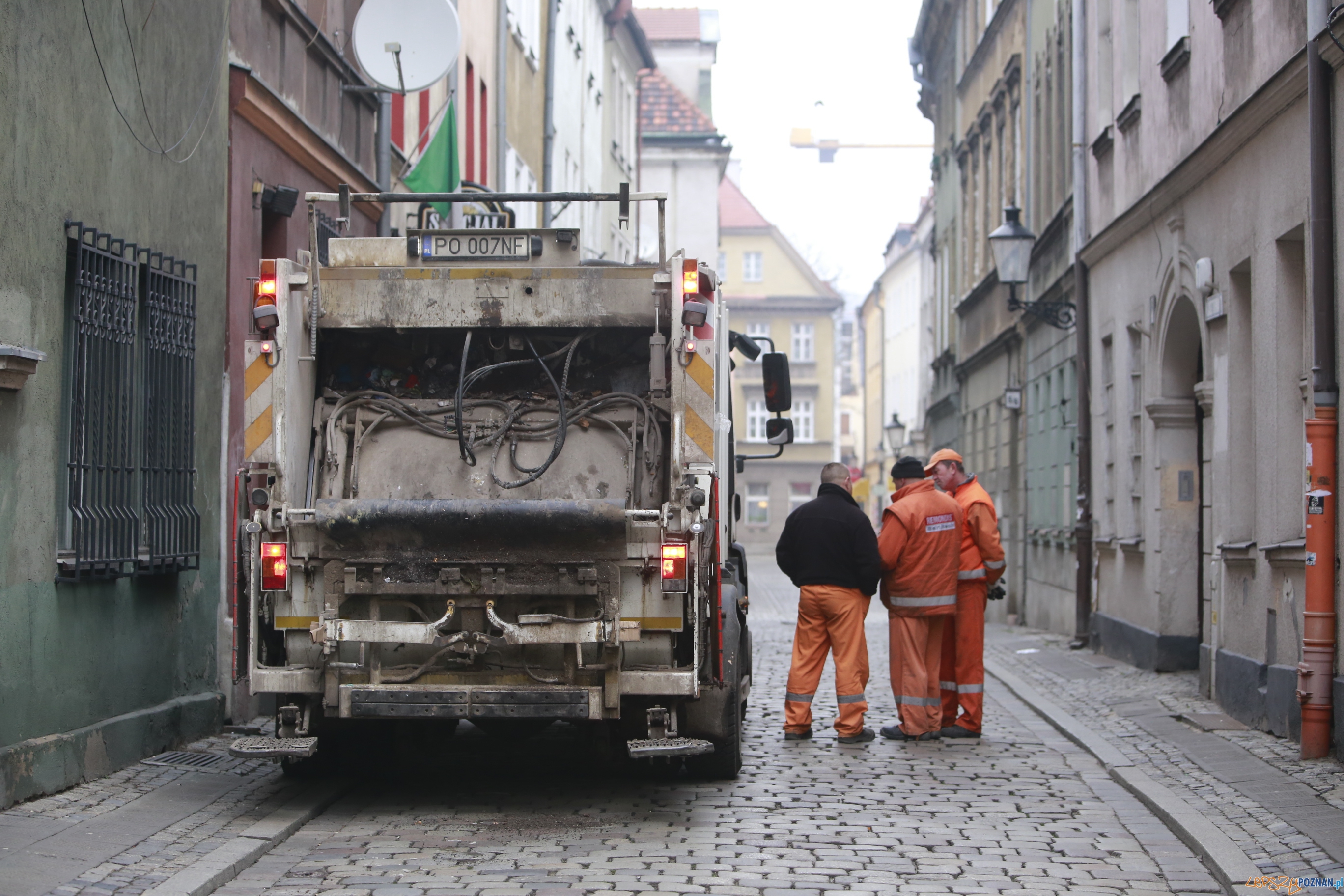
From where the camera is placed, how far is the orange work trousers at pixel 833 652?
35.6 ft

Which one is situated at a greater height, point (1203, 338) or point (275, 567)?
point (1203, 338)

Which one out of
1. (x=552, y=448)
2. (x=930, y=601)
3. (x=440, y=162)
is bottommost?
(x=930, y=601)

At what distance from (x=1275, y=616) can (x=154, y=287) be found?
6.97 meters

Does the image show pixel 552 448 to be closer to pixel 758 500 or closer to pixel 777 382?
pixel 777 382

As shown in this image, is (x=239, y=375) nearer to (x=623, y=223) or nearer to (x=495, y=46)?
(x=623, y=223)

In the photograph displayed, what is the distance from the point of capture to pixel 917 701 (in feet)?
36.1

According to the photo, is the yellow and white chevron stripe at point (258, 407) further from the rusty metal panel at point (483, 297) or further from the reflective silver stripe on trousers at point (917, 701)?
the reflective silver stripe on trousers at point (917, 701)

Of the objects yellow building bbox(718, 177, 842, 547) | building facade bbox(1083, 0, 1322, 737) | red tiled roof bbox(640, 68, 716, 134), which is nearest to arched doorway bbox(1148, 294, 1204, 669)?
building facade bbox(1083, 0, 1322, 737)

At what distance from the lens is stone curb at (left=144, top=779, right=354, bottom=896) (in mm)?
6383

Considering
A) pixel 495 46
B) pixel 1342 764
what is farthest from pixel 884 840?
pixel 495 46

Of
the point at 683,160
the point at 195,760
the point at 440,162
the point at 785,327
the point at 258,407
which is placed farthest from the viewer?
the point at 785,327

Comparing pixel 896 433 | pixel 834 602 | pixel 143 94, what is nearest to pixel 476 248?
pixel 143 94

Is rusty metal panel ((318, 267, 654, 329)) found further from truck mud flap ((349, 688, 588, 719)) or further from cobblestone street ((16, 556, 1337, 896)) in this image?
cobblestone street ((16, 556, 1337, 896))

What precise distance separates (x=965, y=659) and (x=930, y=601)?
1.55 feet
